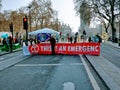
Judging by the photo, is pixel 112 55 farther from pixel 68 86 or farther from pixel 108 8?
pixel 108 8

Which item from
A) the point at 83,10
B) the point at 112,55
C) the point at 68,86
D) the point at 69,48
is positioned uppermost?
the point at 83,10

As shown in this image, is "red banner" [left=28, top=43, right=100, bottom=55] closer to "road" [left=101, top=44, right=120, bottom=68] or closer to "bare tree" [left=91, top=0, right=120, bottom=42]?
"road" [left=101, top=44, right=120, bottom=68]

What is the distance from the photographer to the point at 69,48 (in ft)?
94.4

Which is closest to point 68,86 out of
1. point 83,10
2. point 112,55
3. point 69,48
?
point 69,48

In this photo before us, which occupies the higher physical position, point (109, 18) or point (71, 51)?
point (109, 18)

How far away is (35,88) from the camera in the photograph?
10.2 m

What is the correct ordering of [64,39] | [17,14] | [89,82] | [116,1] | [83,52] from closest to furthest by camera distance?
[89,82]
[83,52]
[116,1]
[64,39]
[17,14]

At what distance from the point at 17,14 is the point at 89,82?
103 m

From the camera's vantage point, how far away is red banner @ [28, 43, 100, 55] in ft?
91.4

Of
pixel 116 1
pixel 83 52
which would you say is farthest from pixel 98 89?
pixel 116 1

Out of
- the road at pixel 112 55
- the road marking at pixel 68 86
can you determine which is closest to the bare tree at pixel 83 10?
the road at pixel 112 55

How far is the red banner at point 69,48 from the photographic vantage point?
27.8m

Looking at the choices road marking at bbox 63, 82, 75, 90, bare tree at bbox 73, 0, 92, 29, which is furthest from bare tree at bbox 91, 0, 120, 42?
road marking at bbox 63, 82, 75, 90

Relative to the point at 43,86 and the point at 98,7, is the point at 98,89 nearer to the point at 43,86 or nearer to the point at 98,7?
the point at 43,86
